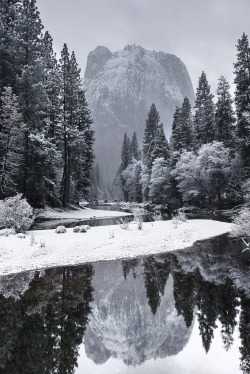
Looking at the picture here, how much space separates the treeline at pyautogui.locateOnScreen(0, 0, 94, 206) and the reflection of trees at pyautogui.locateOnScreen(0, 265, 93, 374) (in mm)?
16439

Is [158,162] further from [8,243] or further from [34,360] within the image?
[34,360]

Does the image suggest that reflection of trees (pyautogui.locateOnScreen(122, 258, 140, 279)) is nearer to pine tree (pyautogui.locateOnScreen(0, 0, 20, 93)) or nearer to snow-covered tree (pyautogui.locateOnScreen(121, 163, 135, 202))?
pine tree (pyautogui.locateOnScreen(0, 0, 20, 93))

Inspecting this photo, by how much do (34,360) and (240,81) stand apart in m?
36.2

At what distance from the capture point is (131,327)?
230 inches

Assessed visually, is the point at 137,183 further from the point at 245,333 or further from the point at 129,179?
the point at 245,333

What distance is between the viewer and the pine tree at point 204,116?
43.1m

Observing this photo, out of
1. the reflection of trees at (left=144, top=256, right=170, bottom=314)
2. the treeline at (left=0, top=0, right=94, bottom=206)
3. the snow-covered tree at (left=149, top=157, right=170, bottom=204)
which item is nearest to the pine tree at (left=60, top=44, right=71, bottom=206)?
the treeline at (left=0, top=0, right=94, bottom=206)

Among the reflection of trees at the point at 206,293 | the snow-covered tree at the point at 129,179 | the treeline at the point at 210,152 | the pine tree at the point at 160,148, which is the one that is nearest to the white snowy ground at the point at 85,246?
the reflection of trees at the point at 206,293

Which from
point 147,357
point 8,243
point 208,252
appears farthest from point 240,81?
point 147,357

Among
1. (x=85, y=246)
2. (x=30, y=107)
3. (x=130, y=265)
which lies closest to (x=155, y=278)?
(x=130, y=265)

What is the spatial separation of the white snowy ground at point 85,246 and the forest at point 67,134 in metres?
11.1

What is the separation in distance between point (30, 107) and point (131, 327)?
24.8 m

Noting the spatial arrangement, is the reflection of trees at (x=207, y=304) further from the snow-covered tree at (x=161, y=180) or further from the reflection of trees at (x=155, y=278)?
the snow-covered tree at (x=161, y=180)

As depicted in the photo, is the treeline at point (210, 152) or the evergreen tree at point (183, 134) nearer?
the treeline at point (210, 152)
